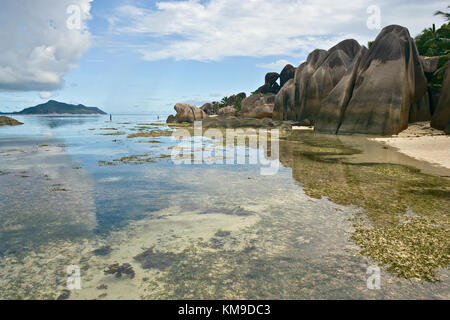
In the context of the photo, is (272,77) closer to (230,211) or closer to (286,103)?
Answer: (286,103)

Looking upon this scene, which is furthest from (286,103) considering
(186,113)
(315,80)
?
(186,113)

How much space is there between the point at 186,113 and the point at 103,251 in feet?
172

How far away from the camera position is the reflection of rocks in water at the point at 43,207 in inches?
168

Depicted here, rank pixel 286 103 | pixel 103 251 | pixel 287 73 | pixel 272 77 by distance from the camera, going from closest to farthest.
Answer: pixel 103 251 < pixel 286 103 < pixel 287 73 < pixel 272 77

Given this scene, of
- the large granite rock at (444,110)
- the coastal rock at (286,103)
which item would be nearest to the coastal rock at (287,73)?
the coastal rock at (286,103)

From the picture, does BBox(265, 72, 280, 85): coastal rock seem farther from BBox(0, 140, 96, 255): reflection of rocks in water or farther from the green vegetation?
BBox(0, 140, 96, 255): reflection of rocks in water

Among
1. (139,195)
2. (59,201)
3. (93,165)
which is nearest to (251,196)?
(139,195)

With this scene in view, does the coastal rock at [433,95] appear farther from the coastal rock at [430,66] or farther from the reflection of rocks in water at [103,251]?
the reflection of rocks in water at [103,251]

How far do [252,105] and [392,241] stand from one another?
4420 centimetres

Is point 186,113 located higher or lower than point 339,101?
higher

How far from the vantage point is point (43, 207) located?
558 cm

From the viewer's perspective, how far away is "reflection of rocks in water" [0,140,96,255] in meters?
4.27

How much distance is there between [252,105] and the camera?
47.0 m
